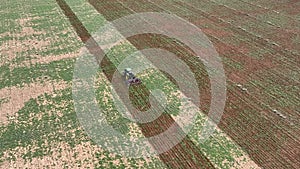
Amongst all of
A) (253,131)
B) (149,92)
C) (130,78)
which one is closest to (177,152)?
(253,131)

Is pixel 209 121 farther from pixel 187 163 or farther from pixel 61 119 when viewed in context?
pixel 61 119

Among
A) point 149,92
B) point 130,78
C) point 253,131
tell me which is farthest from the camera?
point 130,78

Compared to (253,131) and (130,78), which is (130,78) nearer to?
(130,78)

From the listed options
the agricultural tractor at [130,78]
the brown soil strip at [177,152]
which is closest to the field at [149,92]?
the brown soil strip at [177,152]

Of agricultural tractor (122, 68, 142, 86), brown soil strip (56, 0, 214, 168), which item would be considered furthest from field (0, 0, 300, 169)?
agricultural tractor (122, 68, 142, 86)

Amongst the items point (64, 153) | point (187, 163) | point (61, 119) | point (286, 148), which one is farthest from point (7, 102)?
point (286, 148)

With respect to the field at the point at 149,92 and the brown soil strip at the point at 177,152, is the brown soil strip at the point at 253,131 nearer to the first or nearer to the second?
the field at the point at 149,92
